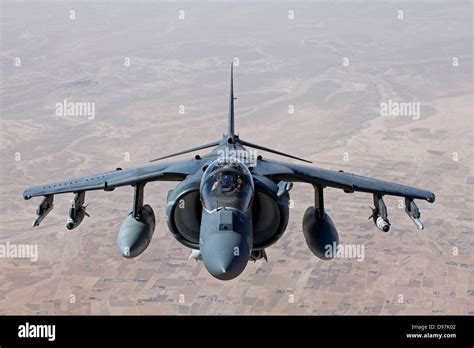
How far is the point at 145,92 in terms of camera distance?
141 metres

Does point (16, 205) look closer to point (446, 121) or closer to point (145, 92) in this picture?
point (145, 92)

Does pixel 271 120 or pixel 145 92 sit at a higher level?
pixel 145 92

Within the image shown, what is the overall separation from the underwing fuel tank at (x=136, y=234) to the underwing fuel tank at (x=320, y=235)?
5.47m

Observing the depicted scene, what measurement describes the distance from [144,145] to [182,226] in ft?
278

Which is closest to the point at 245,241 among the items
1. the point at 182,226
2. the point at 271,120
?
the point at 182,226

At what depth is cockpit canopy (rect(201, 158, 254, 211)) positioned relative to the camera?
1350 cm

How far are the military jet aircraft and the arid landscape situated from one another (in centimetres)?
214

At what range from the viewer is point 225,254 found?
39.9 ft

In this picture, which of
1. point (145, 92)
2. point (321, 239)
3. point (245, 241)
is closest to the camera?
point (245, 241)

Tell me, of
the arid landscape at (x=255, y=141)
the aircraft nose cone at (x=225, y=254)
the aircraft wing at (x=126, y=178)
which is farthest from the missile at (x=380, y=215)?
the aircraft wing at (x=126, y=178)

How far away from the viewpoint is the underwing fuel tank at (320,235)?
16753 millimetres
